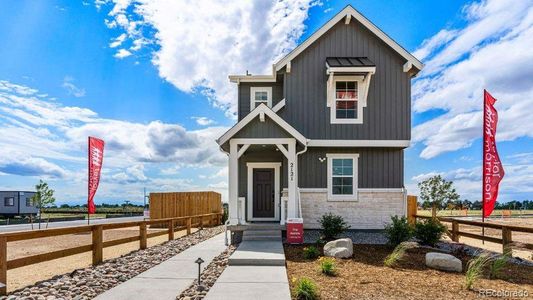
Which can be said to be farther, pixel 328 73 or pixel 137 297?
pixel 328 73

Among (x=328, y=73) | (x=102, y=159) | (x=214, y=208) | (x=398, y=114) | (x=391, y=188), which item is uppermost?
(x=328, y=73)

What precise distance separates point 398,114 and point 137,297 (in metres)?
11.4

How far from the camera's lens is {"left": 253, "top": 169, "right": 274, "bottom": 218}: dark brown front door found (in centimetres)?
1495

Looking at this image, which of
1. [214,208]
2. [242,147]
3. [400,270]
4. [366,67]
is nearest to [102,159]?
[214,208]

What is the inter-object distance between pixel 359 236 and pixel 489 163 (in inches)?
206

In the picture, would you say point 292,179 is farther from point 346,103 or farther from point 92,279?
point 92,279

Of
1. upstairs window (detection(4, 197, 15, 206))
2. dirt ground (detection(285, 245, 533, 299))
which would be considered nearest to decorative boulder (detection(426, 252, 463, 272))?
dirt ground (detection(285, 245, 533, 299))

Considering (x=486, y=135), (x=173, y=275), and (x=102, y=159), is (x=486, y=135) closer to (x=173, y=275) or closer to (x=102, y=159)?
(x=173, y=275)

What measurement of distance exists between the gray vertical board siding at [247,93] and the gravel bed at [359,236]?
5.59 metres

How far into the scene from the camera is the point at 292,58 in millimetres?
14117

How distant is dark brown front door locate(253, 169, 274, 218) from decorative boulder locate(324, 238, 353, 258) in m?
5.47

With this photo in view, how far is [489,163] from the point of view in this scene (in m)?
13.1

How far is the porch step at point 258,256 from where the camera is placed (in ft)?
28.0

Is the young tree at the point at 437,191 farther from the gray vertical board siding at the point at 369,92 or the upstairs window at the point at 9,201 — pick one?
the upstairs window at the point at 9,201
